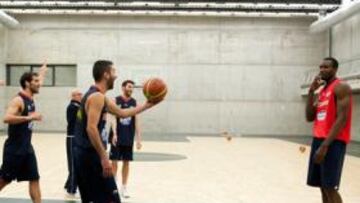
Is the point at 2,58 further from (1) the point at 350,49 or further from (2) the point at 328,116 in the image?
(2) the point at 328,116

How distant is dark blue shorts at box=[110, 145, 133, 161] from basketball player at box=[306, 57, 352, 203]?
146 inches

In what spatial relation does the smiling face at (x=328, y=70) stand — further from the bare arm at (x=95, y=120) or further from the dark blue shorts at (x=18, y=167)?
the dark blue shorts at (x=18, y=167)

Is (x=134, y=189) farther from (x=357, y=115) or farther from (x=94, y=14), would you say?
(x=94, y=14)

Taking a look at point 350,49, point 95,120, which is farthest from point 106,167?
point 350,49

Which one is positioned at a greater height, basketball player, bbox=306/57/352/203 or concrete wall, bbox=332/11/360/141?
concrete wall, bbox=332/11/360/141

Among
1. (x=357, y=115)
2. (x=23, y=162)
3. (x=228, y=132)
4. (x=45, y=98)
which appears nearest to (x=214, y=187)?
(x=23, y=162)

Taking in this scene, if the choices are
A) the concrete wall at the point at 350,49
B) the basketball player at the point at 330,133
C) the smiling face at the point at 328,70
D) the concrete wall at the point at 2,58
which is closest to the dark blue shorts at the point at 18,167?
the basketball player at the point at 330,133

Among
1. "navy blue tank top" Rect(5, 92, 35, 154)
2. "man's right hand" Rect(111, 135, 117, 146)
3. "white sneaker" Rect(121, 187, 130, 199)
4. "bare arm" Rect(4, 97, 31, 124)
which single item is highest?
"bare arm" Rect(4, 97, 31, 124)

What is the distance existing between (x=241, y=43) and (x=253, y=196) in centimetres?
2062

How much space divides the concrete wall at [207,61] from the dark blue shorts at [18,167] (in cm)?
2235

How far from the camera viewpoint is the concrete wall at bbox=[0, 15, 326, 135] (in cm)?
2920

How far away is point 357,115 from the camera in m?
24.2

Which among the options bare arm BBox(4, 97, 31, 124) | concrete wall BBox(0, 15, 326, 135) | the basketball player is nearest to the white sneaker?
bare arm BBox(4, 97, 31, 124)

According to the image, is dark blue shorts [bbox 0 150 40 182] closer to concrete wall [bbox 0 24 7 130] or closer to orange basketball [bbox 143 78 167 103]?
orange basketball [bbox 143 78 167 103]
